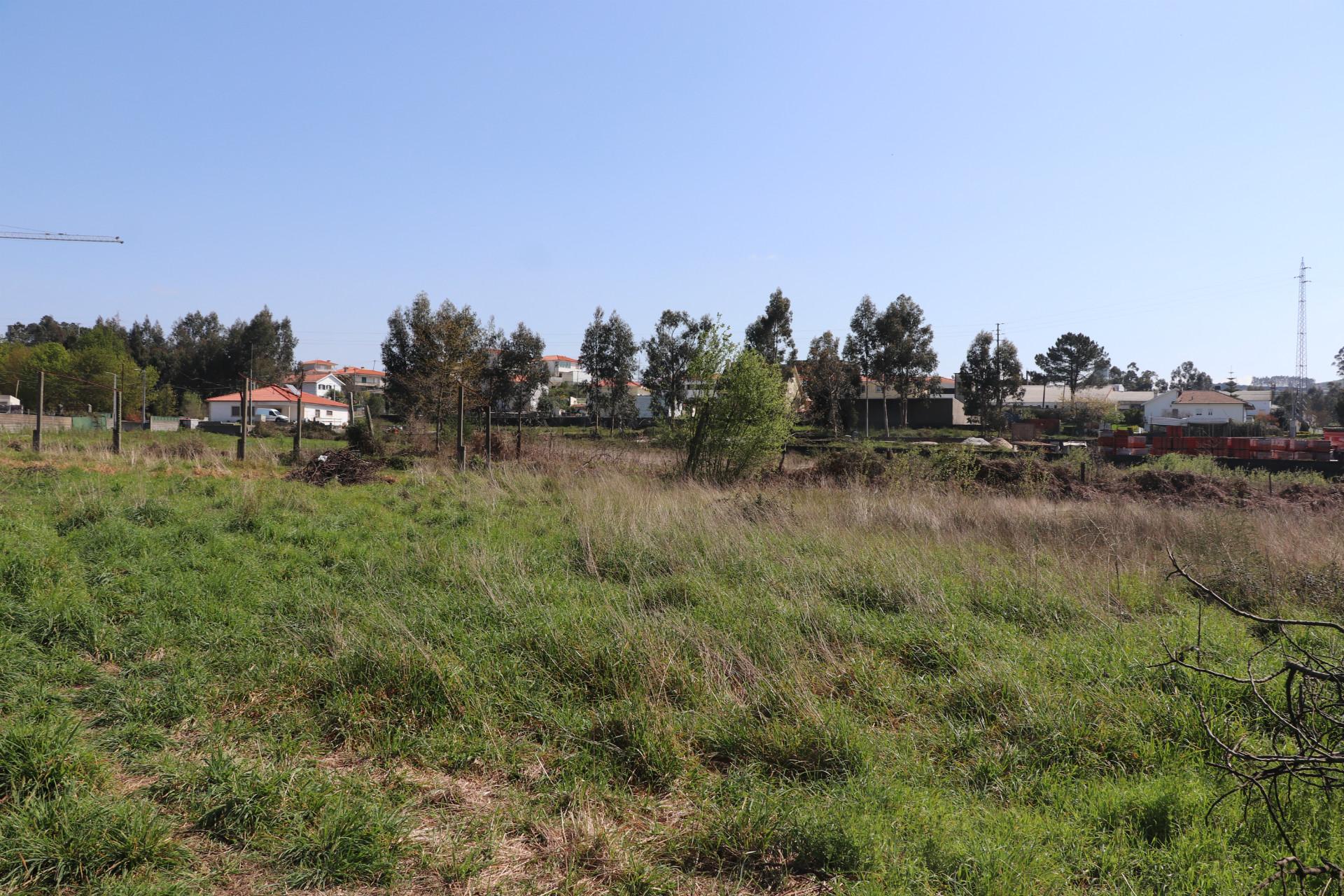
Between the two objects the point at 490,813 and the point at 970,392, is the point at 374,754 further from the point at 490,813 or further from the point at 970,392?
the point at 970,392

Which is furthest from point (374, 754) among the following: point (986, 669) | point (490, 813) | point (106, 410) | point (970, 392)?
point (106, 410)

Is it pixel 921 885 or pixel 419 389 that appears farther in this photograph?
pixel 419 389

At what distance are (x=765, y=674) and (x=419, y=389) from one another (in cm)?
3519

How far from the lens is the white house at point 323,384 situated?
104 metres

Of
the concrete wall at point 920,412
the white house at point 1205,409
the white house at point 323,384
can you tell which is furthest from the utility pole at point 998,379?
the white house at point 323,384

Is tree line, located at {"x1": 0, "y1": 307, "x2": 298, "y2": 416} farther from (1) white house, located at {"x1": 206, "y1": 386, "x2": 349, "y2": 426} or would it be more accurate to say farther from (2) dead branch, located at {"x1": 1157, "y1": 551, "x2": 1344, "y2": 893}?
(2) dead branch, located at {"x1": 1157, "y1": 551, "x2": 1344, "y2": 893}

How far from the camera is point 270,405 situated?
75.6 metres

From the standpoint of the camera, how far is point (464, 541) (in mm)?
9820

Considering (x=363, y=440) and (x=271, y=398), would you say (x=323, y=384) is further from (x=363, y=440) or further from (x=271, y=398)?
(x=363, y=440)

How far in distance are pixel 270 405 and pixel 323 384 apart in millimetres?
32813

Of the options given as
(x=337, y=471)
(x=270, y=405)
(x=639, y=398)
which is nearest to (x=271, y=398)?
(x=270, y=405)

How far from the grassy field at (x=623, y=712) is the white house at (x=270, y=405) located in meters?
69.1

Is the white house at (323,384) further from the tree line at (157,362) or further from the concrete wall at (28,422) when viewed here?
the concrete wall at (28,422)

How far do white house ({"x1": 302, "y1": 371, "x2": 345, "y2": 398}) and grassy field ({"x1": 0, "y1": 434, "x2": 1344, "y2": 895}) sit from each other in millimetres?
103161
